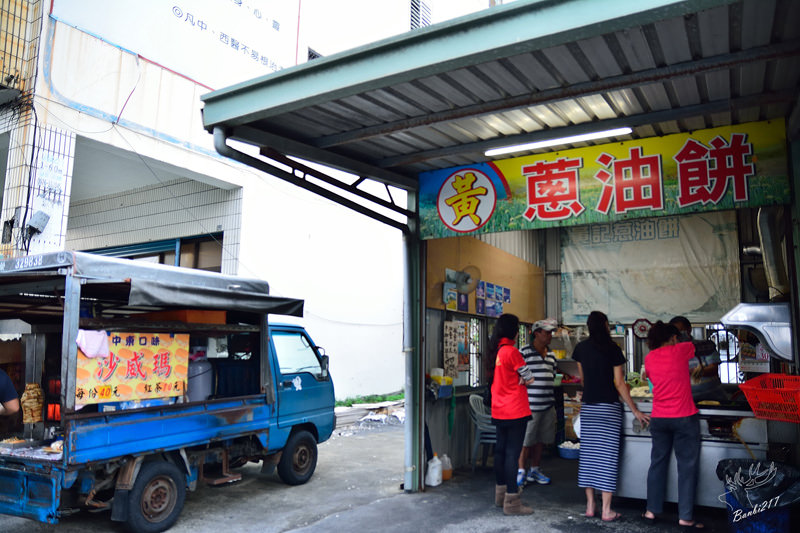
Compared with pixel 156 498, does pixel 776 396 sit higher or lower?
higher

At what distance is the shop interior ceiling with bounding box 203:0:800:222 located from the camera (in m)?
3.69

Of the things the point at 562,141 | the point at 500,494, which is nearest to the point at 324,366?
the point at 500,494

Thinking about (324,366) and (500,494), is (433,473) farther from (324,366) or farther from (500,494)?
(324,366)

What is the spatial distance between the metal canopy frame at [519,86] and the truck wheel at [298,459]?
1.36 metres

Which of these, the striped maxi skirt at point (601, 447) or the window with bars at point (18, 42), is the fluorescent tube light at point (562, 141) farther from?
the window with bars at point (18, 42)

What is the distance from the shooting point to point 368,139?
600 centimetres

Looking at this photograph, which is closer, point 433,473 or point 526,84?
point 526,84

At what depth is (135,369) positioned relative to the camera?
5418 mm

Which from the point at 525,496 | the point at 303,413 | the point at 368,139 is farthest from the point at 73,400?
the point at 525,496

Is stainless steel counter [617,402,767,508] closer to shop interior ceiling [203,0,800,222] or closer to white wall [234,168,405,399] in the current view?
shop interior ceiling [203,0,800,222]

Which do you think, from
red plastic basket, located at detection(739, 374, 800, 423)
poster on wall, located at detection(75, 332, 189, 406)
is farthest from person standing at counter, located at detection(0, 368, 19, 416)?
red plastic basket, located at detection(739, 374, 800, 423)

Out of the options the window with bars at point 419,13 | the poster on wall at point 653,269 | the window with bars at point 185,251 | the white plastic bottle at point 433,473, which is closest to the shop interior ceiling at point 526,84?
the white plastic bottle at point 433,473

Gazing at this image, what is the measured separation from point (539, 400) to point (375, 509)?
2391 mm

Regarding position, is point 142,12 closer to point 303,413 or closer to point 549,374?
point 303,413
